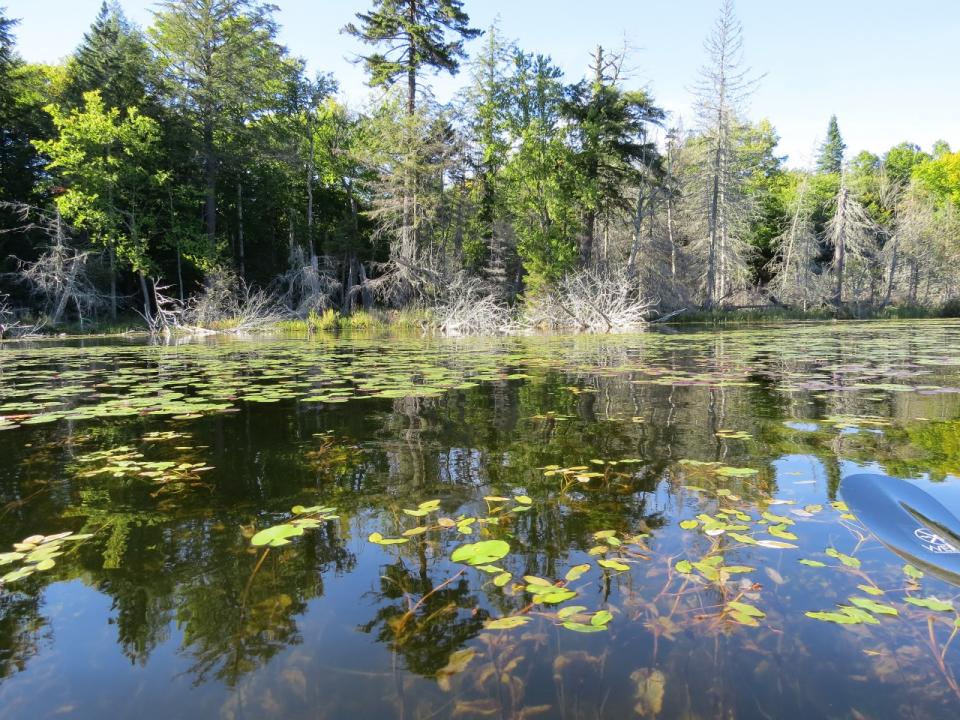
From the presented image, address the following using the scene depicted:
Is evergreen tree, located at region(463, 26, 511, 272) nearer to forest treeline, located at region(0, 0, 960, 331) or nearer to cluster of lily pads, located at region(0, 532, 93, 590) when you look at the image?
forest treeline, located at region(0, 0, 960, 331)

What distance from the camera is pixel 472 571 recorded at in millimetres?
1946

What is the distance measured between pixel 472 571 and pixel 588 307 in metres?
17.9

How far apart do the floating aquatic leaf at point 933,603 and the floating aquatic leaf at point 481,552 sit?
1248 millimetres

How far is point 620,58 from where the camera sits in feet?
74.1

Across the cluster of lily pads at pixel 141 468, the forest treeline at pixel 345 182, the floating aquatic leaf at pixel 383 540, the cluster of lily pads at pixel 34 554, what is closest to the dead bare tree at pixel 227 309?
the forest treeline at pixel 345 182

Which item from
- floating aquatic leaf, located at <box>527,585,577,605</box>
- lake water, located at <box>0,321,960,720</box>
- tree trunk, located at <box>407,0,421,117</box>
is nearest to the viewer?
lake water, located at <box>0,321,960,720</box>

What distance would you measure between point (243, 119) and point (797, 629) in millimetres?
28222

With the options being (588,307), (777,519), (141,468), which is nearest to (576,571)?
(777,519)

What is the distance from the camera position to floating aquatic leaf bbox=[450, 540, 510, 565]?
1.97 metres

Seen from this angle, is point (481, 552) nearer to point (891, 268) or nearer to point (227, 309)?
point (227, 309)

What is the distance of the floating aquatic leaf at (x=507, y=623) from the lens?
1.61m

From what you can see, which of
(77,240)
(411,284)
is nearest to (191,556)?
(411,284)

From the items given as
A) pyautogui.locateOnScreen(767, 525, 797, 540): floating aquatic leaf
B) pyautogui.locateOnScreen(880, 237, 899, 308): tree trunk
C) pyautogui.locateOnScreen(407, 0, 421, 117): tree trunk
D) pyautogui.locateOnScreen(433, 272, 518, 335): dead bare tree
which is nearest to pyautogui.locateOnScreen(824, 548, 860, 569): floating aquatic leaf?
pyautogui.locateOnScreen(767, 525, 797, 540): floating aquatic leaf

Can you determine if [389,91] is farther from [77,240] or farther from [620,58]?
[77,240]
